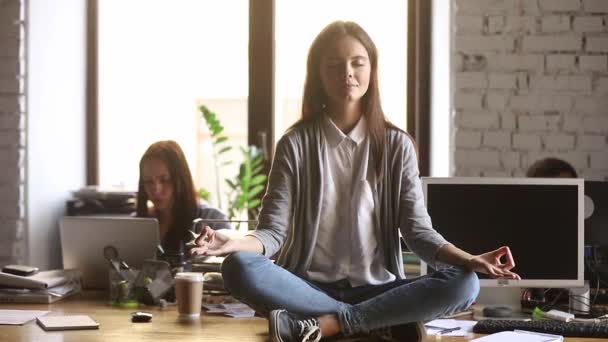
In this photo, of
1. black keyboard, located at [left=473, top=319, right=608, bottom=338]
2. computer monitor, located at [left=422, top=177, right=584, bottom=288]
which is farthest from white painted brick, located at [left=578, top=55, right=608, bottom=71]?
black keyboard, located at [left=473, top=319, right=608, bottom=338]

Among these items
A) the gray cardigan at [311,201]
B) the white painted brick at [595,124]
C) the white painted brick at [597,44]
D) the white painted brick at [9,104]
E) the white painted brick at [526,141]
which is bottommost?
the gray cardigan at [311,201]

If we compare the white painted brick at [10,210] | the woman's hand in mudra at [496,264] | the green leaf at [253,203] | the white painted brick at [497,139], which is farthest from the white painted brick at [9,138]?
the woman's hand in mudra at [496,264]

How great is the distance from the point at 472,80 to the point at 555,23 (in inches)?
15.2

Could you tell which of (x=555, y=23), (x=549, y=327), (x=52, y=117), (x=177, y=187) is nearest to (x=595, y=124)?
(x=555, y=23)

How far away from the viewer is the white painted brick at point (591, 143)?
3.18 meters

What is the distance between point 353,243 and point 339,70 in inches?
18.8

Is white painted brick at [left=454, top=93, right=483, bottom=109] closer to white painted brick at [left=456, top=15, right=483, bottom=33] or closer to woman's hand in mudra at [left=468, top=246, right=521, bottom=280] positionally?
white painted brick at [left=456, top=15, right=483, bottom=33]

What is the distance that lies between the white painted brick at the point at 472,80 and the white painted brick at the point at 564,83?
0.19 metres

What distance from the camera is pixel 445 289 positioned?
76.2 inches

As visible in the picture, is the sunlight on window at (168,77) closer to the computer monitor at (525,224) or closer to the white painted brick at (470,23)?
the white painted brick at (470,23)

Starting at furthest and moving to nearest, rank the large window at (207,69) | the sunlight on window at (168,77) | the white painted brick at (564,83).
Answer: the sunlight on window at (168,77), the large window at (207,69), the white painted brick at (564,83)

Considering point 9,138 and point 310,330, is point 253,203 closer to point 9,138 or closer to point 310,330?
point 9,138

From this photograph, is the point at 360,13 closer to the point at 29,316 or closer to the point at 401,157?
the point at 401,157

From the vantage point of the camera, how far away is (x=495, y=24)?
10.4ft
